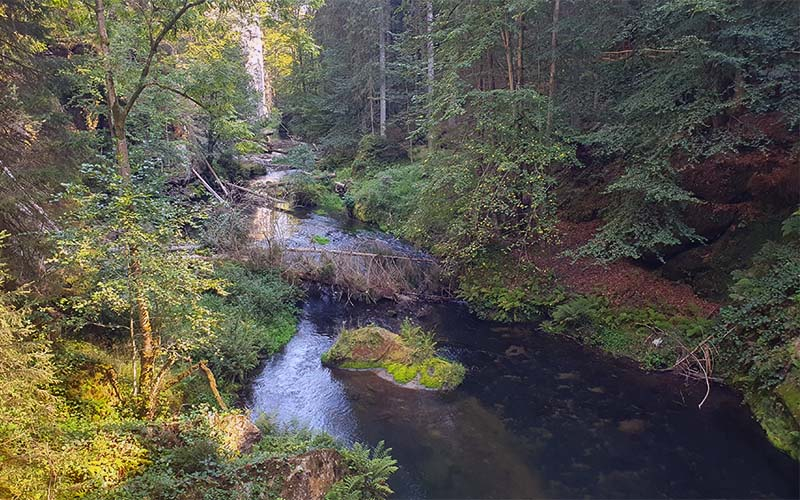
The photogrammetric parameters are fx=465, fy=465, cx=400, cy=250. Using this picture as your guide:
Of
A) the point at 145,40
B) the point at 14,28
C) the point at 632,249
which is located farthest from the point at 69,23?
the point at 632,249

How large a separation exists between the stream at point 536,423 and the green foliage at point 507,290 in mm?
799

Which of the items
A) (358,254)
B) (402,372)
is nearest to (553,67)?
(358,254)

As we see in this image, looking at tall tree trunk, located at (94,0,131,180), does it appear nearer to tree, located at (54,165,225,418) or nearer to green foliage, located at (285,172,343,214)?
tree, located at (54,165,225,418)

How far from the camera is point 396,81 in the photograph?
93.8 feet

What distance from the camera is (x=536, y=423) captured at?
9156 millimetres

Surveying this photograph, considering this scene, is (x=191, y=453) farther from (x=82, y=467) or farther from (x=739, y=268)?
(x=739, y=268)

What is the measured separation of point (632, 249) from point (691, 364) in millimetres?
2827

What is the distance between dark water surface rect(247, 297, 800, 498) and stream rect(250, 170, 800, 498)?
0.07ft

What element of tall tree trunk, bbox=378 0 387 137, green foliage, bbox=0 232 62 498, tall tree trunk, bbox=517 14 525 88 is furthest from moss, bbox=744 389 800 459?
tall tree trunk, bbox=378 0 387 137

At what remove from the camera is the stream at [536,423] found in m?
7.53

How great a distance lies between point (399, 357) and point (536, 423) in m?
3.59

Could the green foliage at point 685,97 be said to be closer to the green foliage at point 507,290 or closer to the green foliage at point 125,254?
the green foliage at point 507,290

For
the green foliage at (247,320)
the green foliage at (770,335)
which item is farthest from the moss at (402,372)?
the green foliage at (770,335)

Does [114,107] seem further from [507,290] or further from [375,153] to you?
[375,153]
